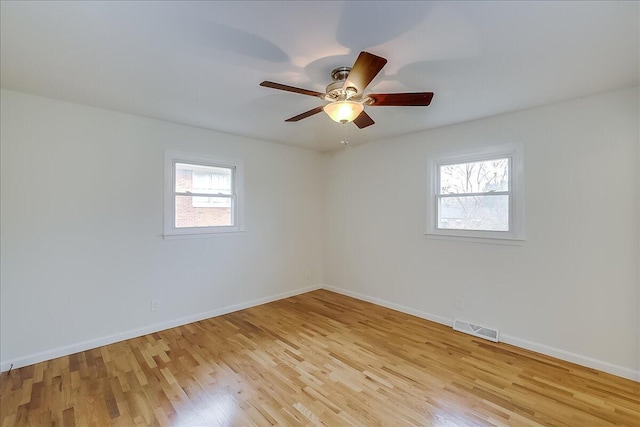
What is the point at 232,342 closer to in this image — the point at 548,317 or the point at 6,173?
the point at 6,173

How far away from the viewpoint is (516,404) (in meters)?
2.10

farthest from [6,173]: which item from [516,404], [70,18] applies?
[516,404]

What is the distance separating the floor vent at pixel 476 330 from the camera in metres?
3.15

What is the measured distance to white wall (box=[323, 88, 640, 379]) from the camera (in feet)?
8.16

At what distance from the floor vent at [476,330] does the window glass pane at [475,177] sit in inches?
61.8

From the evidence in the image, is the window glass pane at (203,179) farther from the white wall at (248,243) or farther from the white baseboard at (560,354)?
the white baseboard at (560,354)

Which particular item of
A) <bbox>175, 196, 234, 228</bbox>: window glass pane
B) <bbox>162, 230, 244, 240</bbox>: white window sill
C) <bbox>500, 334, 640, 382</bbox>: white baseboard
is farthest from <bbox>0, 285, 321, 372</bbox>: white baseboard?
<bbox>500, 334, 640, 382</bbox>: white baseboard

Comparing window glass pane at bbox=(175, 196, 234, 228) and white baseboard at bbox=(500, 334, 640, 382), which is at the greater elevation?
window glass pane at bbox=(175, 196, 234, 228)

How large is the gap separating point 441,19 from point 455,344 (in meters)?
A: 2.98

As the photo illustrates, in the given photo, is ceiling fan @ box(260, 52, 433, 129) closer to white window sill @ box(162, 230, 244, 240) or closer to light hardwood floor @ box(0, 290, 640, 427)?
light hardwood floor @ box(0, 290, 640, 427)

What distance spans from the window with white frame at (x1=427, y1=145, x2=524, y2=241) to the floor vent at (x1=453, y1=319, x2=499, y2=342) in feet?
3.34

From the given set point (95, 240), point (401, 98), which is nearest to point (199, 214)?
point (95, 240)

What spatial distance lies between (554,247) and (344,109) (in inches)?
98.6

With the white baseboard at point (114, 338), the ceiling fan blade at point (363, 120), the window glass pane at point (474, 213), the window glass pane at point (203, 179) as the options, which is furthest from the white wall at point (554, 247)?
the window glass pane at point (203, 179)
